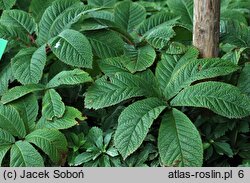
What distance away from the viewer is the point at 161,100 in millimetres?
2381

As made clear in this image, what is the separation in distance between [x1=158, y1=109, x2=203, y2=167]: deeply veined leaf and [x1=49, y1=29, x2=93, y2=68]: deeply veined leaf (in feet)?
1.73

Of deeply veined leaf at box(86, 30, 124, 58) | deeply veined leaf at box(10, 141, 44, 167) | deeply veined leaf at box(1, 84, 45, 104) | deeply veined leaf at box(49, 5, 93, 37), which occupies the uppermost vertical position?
deeply veined leaf at box(49, 5, 93, 37)

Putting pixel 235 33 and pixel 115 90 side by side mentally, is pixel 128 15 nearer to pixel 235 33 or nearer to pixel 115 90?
pixel 235 33

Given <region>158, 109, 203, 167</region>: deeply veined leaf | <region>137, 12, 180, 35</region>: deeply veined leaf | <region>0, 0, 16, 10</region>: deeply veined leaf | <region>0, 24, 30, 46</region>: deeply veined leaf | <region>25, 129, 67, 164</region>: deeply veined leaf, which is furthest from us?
<region>0, 0, 16, 10</region>: deeply veined leaf

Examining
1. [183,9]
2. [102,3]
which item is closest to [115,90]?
[183,9]

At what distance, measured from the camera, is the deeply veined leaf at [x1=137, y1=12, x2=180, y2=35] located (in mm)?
2914

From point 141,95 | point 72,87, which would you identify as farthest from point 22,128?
point 141,95

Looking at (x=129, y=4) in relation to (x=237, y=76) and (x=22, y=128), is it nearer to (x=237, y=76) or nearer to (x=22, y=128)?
(x=237, y=76)

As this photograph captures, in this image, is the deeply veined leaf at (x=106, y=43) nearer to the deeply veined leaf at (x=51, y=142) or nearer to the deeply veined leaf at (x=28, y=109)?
the deeply veined leaf at (x=28, y=109)

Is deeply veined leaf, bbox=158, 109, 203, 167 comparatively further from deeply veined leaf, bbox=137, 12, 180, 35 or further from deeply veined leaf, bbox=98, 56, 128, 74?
deeply veined leaf, bbox=137, 12, 180, 35

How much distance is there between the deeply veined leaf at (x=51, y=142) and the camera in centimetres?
227

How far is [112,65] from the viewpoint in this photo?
2.58m

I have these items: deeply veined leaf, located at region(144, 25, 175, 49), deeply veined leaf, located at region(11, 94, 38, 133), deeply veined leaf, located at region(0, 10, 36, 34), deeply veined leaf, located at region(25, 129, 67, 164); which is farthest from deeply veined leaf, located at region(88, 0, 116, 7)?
deeply veined leaf, located at region(25, 129, 67, 164)

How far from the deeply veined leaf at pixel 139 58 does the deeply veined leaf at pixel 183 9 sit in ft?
1.27
